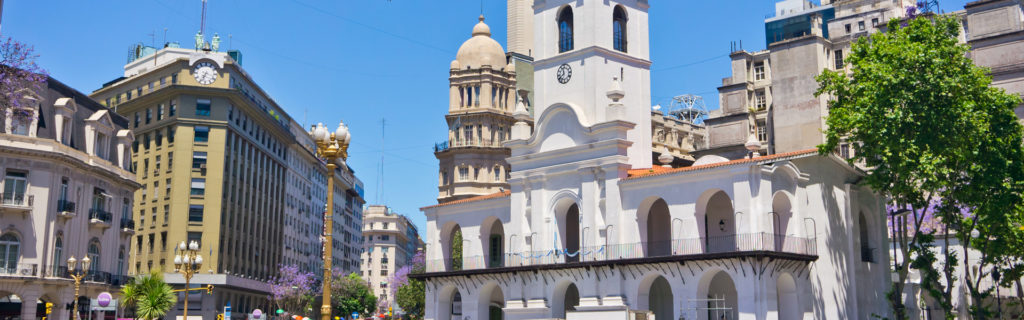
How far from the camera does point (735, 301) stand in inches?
1848

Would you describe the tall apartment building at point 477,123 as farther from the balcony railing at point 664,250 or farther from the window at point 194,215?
the balcony railing at point 664,250

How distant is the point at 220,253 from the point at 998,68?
5951 cm

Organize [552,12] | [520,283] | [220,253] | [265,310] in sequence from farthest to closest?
[265,310]
[220,253]
[552,12]
[520,283]

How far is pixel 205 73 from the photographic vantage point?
78938 mm

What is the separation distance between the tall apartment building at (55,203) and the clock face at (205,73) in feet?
65.2

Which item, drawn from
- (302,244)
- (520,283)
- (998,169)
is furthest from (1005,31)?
(302,244)

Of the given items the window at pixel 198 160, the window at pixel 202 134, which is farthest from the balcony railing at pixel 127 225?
the window at pixel 202 134

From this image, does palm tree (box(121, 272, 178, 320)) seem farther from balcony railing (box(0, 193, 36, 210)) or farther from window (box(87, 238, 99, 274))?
window (box(87, 238, 99, 274))

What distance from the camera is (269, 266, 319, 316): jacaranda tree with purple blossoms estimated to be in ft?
294

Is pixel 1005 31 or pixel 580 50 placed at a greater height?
pixel 1005 31

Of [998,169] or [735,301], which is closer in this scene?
[998,169]

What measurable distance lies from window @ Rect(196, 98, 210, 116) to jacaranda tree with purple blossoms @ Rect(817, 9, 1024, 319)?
5111cm

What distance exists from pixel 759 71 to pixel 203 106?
47.9 m

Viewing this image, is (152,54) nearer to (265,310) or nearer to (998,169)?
(265,310)
